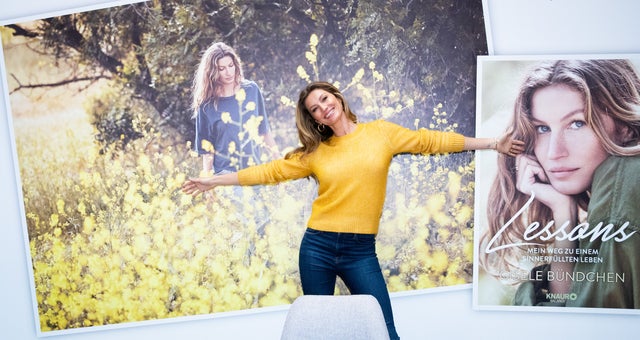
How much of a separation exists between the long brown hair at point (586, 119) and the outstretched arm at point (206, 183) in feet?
4.49

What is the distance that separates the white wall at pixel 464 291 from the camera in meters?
2.95

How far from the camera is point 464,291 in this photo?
3023 millimetres

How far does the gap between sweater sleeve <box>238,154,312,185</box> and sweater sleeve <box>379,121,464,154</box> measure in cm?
46

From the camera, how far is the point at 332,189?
2.72 m

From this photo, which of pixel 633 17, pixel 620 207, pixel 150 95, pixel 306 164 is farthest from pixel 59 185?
pixel 633 17

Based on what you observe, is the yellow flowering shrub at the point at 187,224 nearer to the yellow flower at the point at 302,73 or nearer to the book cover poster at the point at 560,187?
the yellow flower at the point at 302,73

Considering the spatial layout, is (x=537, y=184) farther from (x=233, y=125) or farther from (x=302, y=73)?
(x=233, y=125)

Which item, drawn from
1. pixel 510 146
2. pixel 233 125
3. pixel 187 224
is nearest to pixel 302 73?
pixel 233 125

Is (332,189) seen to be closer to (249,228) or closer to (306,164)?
(306,164)

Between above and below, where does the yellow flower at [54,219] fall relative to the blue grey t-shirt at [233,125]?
below

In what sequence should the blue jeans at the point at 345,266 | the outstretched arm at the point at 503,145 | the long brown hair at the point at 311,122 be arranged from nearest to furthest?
the blue jeans at the point at 345,266
the long brown hair at the point at 311,122
the outstretched arm at the point at 503,145

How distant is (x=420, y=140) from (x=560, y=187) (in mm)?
779

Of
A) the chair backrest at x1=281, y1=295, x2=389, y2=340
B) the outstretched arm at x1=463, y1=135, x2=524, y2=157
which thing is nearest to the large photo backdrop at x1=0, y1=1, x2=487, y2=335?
the outstretched arm at x1=463, y1=135, x2=524, y2=157

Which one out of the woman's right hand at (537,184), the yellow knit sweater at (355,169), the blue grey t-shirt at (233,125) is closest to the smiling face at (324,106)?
the yellow knit sweater at (355,169)
